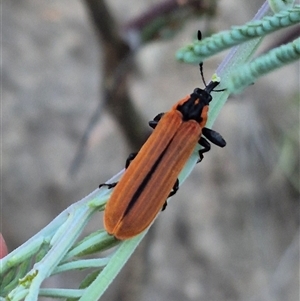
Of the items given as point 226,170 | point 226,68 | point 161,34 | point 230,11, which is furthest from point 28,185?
point 226,68

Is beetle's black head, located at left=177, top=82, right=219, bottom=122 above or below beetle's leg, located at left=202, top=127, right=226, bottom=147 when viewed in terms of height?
above

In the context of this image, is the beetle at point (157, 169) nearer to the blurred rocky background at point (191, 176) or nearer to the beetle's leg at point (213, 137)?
the beetle's leg at point (213, 137)

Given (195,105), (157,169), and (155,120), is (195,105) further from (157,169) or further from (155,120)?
(157,169)

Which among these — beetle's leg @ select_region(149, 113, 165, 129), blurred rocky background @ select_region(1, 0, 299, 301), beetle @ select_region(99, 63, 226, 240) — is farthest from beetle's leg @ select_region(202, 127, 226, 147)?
blurred rocky background @ select_region(1, 0, 299, 301)

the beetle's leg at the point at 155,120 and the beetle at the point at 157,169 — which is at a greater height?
the beetle's leg at the point at 155,120

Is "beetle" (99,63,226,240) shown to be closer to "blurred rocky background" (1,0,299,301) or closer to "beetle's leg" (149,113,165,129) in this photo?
"beetle's leg" (149,113,165,129)

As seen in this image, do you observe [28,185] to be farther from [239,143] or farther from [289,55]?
[289,55]

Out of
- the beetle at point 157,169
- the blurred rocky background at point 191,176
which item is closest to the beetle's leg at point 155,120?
the beetle at point 157,169
